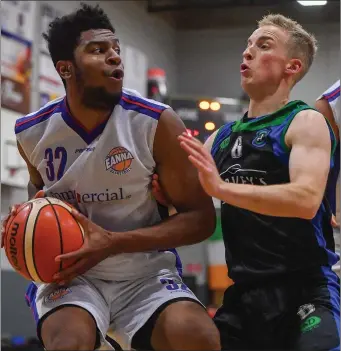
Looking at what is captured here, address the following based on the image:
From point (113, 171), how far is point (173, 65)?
9.83m

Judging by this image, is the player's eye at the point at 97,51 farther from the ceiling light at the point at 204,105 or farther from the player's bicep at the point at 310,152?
the ceiling light at the point at 204,105

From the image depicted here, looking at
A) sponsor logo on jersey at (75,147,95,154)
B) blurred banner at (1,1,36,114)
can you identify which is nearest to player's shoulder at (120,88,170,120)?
sponsor logo on jersey at (75,147,95,154)

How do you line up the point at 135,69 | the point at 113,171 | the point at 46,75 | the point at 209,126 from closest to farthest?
1. the point at 113,171
2. the point at 46,75
3. the point at 209,126
4. the point at 135,69

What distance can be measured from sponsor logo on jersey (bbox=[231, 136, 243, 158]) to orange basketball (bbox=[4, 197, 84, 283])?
0.75 metres

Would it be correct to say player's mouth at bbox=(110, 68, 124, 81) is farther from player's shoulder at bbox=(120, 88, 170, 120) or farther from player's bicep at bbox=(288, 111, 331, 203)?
player's bicep at bbox=(288, 111, 331, 203)

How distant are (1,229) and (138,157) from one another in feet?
2.02

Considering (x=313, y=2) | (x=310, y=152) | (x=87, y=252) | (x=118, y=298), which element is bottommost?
(x=118, y=298)

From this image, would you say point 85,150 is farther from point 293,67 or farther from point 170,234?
point 293,67

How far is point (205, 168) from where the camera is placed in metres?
2.48

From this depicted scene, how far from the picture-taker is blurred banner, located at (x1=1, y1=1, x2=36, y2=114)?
24.8ft

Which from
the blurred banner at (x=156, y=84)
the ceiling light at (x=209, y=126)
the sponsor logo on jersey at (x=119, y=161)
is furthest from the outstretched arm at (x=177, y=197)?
the blurred banner at (x=156, y=84)

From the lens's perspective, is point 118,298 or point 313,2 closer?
point 118,298

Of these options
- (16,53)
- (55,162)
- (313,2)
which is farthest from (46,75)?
(55,162)

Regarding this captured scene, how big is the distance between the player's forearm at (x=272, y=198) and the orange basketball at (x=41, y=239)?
0.60m
